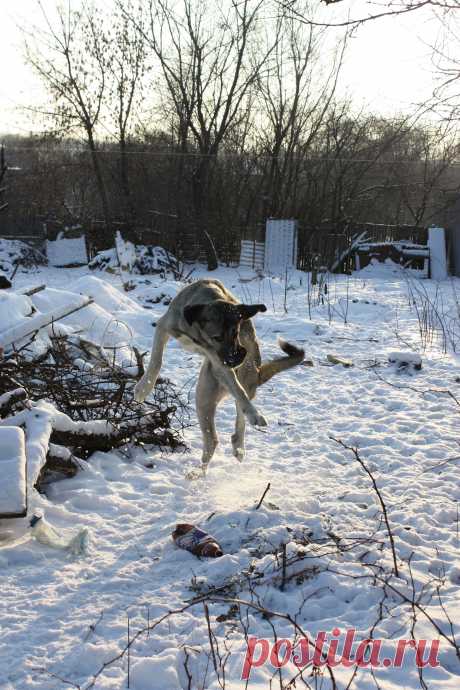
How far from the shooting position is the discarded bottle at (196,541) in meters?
3.71

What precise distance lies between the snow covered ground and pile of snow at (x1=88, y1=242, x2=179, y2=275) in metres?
12.4

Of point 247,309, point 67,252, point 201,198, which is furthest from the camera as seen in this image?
point 201,198

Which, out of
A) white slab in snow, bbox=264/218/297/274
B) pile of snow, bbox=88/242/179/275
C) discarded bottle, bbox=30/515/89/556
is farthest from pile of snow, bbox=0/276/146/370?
white slab in snow, bbox=264/218/297/274

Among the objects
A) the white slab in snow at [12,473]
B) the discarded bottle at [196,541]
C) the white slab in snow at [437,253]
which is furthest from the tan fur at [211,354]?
the white slab in snow at [437,253]

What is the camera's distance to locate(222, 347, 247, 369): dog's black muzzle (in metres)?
3.95

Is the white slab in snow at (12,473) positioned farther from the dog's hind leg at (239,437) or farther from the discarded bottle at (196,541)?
the dog's hind leg at (239,437)

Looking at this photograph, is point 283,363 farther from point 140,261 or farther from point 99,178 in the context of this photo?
point 99,178

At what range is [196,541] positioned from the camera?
3781 millimetres

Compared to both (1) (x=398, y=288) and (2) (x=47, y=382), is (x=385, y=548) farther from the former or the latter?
(1) (x=398, y=288)

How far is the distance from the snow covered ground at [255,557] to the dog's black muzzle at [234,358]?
3.57ft

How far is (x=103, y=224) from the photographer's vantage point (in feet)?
78.7

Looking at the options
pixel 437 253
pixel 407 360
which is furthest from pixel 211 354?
pixel 437 253

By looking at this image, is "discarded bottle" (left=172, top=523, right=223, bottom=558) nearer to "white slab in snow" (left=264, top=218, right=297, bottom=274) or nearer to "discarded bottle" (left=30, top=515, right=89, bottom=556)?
"discarded bottle" (left=30, top=515, right=89, bottom=556)

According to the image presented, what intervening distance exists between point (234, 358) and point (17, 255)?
1955 cm
